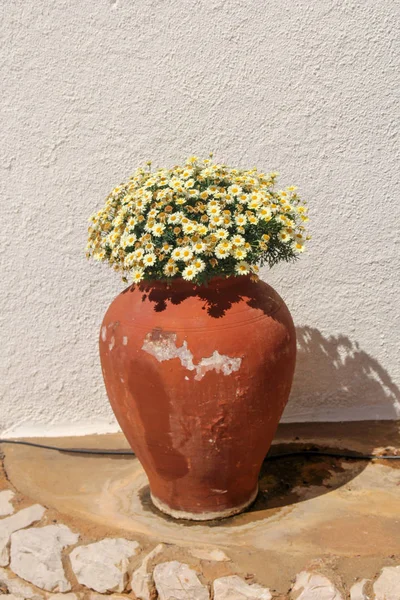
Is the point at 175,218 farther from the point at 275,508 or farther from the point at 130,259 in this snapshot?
the point at 275,508

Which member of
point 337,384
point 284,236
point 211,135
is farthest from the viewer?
point 337,384

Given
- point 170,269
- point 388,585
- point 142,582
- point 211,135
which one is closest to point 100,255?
point 170,269

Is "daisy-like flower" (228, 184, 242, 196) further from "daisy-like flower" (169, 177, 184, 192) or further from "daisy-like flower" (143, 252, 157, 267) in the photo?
"daisy-like flower" (143, 252, 157, 267)

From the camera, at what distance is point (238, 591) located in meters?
2.39

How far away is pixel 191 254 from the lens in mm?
2492

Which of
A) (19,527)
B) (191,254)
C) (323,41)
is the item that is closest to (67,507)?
(19,527)

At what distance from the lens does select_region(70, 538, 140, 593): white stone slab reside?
99.7 inches

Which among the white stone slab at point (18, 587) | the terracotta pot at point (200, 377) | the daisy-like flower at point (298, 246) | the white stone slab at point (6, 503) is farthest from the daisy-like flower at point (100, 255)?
the white stone slab at point (18, 587)

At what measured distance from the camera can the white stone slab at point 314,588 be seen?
235 cm

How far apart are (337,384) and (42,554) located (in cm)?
175

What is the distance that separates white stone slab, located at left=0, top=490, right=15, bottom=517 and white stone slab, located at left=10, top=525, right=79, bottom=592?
220 millimetres

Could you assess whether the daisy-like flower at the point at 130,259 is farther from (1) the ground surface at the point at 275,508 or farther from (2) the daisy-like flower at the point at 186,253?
(1) the ground surface at the point at 275,508

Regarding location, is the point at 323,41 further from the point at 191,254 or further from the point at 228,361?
the point at 228,361

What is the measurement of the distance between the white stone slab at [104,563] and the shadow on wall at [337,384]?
1336 millimetres
